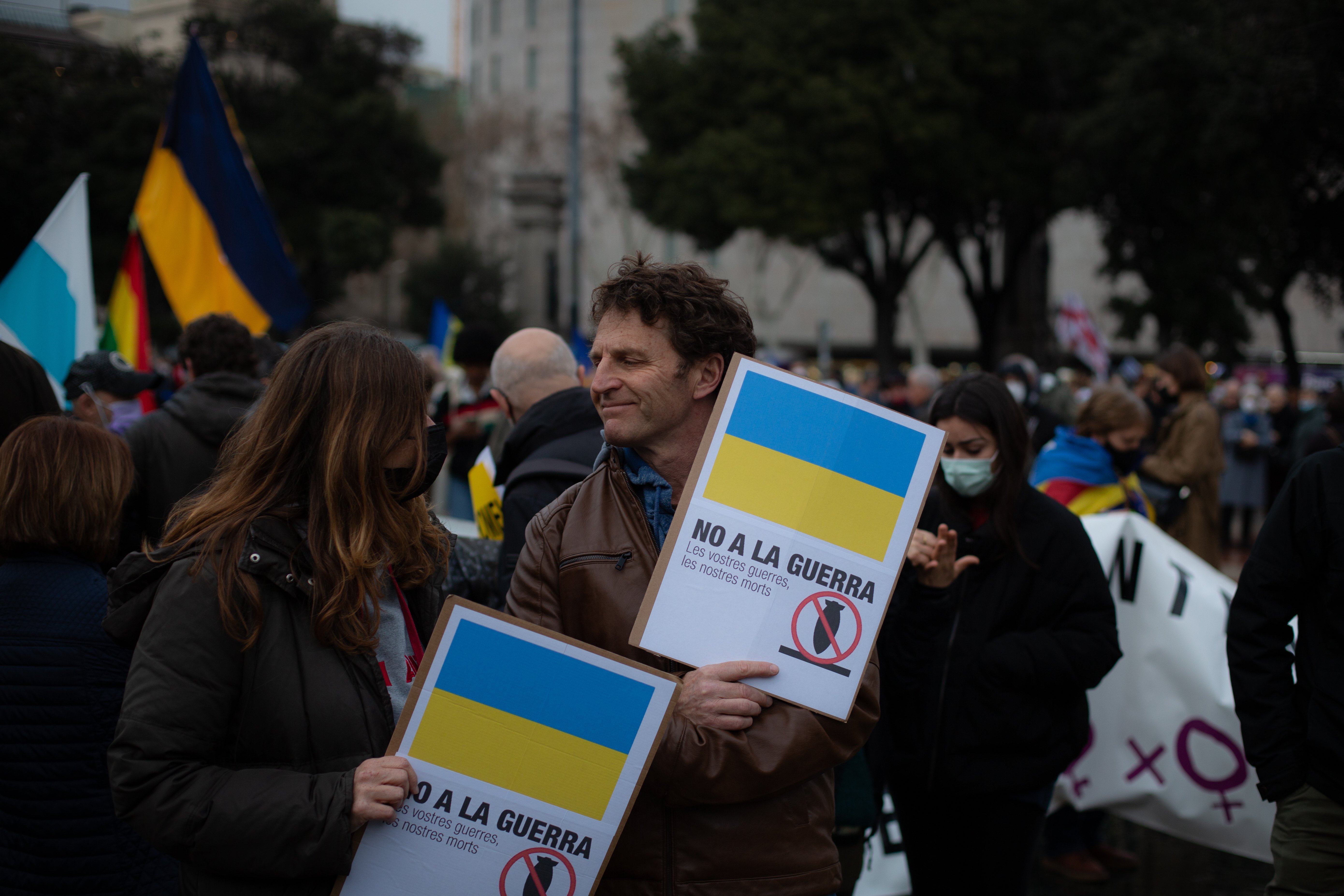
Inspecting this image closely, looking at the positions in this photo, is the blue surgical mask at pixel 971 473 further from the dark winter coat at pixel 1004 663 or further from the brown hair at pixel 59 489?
the brown hair at pixel 59 489

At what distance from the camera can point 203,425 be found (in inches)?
176

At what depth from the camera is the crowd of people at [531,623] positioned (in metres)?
1.98

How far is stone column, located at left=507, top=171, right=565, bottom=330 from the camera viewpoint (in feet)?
67.8

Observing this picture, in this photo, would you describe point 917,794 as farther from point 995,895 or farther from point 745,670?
point 745,670

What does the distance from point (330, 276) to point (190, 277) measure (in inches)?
987

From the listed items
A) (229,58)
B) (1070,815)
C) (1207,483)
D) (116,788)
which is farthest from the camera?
(229,58)

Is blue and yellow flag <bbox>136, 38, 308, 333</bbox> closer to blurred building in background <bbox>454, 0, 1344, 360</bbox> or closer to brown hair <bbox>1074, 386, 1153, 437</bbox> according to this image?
brown hair <bbox>1074, 386, 1153, 437</bbox>

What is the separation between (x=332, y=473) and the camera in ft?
6.88

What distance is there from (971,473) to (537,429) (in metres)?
1.42

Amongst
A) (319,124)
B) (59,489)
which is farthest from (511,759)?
(319,124)

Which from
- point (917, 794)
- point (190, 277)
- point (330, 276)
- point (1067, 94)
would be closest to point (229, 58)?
point (330, 276)

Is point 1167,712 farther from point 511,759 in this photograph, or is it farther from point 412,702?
point 412,702

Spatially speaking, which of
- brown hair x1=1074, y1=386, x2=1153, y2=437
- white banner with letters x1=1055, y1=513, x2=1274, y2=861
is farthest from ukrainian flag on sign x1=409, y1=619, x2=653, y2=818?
brown hair x1=1074, y1=386, x2=1153, y2=437

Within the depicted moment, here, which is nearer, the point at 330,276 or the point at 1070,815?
the point at 1070,815
